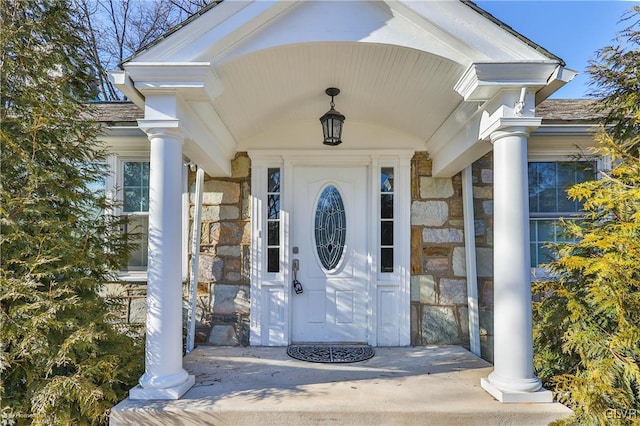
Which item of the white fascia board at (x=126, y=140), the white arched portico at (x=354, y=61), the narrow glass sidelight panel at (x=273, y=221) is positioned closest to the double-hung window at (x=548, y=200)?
the white arched portico at (x=354, y=61)

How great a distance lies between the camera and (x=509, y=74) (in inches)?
104

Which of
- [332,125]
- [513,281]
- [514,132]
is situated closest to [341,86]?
[332,125]

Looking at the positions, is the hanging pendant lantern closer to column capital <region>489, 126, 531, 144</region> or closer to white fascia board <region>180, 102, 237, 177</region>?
white fascia board <region>180, 102, 237, 177</region>

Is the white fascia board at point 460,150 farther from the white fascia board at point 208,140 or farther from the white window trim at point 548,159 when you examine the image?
the white fascia board at point 208,140

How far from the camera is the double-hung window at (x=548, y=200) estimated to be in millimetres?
4324

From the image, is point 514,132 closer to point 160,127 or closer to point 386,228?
point 386,228

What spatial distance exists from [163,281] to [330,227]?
2135 mm

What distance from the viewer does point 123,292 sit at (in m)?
4.28

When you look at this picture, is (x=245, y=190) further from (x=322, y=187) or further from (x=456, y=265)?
(x=456, y=265)

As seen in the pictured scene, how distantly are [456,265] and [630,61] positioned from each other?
2335mm

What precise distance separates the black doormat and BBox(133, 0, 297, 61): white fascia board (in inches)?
110

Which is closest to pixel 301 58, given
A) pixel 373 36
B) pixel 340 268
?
pixel 373 36

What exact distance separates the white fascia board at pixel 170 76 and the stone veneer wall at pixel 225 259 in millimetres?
1748

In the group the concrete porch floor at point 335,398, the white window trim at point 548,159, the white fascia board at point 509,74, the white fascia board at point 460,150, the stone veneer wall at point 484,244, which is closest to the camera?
the concrete porch floor at point 335,398
